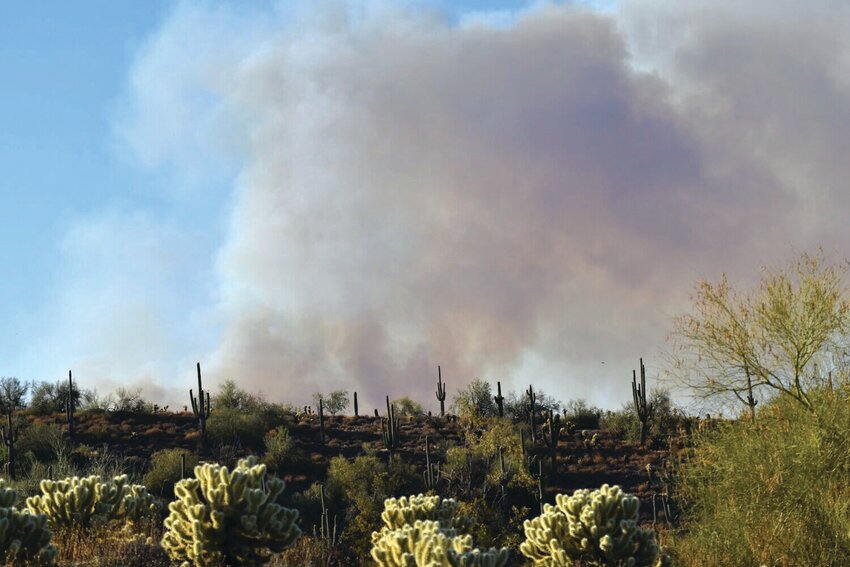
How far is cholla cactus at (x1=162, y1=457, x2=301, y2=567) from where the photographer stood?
41.7 ft

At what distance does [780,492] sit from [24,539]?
17.2 metres

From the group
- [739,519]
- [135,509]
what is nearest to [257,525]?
[135,509]

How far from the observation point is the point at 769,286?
2470 cm

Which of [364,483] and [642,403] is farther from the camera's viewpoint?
[642,403]

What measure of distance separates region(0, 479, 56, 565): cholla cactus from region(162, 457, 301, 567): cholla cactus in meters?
2.36

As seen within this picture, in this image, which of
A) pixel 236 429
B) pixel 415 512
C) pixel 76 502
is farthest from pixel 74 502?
pixel 236 429

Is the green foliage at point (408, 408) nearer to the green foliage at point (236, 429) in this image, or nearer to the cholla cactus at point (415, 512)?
the green foliage at point (236, 429)

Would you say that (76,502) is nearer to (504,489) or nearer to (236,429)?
(504,489)

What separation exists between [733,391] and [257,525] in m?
17.1

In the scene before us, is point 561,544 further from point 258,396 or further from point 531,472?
point 258,396

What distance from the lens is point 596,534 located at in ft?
48.8

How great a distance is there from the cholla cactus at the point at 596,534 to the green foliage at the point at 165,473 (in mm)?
26360

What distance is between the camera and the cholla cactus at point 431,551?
36.5 feet

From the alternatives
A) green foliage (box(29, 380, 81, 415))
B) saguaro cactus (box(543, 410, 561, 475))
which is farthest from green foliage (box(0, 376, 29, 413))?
saguaro cactus (box(543, 410, 561, 475))
